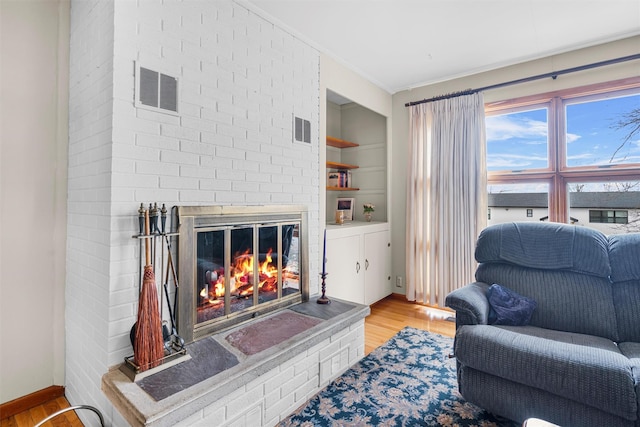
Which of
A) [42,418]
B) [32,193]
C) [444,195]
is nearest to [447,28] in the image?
[444,195]

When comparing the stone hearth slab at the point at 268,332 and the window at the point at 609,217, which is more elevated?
the window at the point at 609,217

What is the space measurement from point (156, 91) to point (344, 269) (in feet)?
7.36

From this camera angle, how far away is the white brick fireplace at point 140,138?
1564 millimetres

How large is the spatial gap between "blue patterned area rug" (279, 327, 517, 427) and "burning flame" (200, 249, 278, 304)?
806 millimetres

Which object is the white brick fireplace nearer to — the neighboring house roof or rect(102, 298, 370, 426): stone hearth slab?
rect(102, 298, 370, 426): stone hearth slab

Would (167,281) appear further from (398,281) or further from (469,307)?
(398,281)

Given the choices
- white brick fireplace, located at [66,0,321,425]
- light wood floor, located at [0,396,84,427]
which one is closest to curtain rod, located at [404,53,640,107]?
white brick fireplace, located at [66,0,321,425]

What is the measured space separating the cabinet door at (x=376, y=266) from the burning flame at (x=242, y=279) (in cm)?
146

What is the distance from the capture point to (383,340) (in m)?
2.81

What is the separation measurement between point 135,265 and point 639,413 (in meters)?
2.42

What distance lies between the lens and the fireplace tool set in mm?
1481

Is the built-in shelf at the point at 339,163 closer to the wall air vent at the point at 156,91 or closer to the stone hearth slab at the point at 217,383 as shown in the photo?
the stone hearth slab at the point at 217,383

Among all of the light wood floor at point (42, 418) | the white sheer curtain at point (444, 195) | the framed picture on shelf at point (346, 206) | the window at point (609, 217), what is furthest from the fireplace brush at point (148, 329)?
the window at point (609, 217)

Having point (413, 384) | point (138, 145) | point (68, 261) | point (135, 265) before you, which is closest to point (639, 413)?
point (413, 384)
